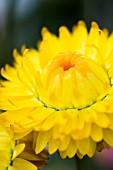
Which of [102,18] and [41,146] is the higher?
[102,18]

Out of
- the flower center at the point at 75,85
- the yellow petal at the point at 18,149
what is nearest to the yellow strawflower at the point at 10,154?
the yellow petal at the point at 18,149

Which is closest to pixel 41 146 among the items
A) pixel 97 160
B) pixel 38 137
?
pixel 38 137

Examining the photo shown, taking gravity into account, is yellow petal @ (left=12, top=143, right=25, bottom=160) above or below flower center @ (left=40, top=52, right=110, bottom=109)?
below

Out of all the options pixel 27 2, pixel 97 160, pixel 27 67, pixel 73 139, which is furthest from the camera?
pixel 27 2

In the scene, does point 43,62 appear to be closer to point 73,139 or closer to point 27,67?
point 27,67

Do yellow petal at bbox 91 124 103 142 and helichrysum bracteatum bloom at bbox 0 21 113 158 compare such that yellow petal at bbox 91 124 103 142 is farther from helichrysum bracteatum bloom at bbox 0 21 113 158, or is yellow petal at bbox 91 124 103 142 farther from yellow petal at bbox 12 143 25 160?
yellow petal at bbox 12 143 25 160

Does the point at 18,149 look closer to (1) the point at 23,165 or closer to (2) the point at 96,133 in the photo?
(1) the point at 23,165

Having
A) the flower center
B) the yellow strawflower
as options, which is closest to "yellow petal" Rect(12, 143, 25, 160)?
the yellow strawflower
